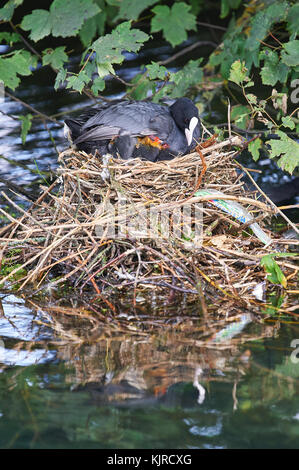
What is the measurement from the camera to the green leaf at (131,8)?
6.25m

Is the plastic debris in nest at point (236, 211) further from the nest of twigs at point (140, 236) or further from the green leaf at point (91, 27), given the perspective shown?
the green leaf at point (91, 27)

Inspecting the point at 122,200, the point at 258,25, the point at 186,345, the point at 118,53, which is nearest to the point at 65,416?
the point at 186,345

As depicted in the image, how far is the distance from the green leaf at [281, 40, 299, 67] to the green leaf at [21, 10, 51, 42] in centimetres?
191

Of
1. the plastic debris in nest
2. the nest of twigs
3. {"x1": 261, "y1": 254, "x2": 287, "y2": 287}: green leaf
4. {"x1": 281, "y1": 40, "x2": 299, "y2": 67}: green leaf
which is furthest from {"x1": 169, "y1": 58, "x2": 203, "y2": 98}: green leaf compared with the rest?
{"x1": 261, "y1": 254, "x2": 287, "y2": 287}: green leaf

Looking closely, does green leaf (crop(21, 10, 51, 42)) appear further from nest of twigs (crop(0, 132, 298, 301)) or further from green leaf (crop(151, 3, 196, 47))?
nest of twigs (crop(0, 132, 298, 301))

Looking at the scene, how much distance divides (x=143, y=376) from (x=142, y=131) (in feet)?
7.11

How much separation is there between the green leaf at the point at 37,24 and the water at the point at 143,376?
7.68 feet

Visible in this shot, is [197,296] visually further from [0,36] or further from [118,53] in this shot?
[0,36]

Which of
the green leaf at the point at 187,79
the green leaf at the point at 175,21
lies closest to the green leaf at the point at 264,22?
the green leaf at the point at 187,79

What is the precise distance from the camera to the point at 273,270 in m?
4.02

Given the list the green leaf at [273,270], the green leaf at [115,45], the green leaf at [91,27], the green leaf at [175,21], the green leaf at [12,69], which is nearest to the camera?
the green leaf at [273,270]

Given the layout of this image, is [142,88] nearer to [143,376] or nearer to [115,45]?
[115,45]

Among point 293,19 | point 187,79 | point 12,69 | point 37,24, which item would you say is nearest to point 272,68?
point 293,19

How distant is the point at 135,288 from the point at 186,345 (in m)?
0.69
